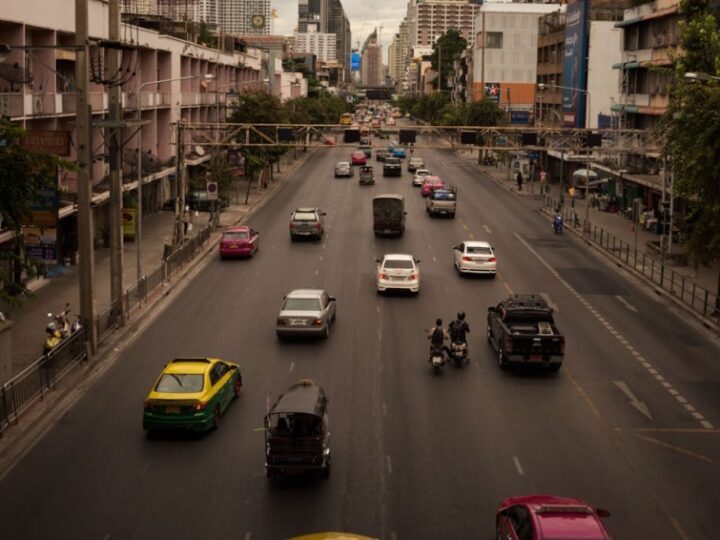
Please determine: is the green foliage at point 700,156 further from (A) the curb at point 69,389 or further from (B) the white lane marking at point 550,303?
(A) the curb at point 69,389

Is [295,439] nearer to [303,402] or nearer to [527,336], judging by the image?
[303,402]

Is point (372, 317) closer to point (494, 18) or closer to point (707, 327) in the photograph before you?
point (707, 327)

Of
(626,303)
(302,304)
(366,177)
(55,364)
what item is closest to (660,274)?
(626,303)

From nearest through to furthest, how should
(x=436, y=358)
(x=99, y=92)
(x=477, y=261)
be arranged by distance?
(x=436, y=358), (x=477, y=261), (x=99, y=92)

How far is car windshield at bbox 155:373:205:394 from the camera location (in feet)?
74.2

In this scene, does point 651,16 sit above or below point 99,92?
above

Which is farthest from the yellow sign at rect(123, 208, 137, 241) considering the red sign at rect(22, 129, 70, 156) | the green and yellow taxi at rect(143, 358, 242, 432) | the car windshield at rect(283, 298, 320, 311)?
the green and yellow taxi at rect(143, 358, 242, 432)

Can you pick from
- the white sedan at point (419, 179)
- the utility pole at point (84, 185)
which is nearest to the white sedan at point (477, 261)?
the utility pole at point (84, 185)

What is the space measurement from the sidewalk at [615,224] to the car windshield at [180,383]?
80.1 ft

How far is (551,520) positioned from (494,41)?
14981 centimetres

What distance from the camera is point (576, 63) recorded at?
94.1 metres

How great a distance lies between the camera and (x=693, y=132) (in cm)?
3634

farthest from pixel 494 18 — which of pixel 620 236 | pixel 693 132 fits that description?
pixel 693 132

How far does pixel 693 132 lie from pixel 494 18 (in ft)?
409
